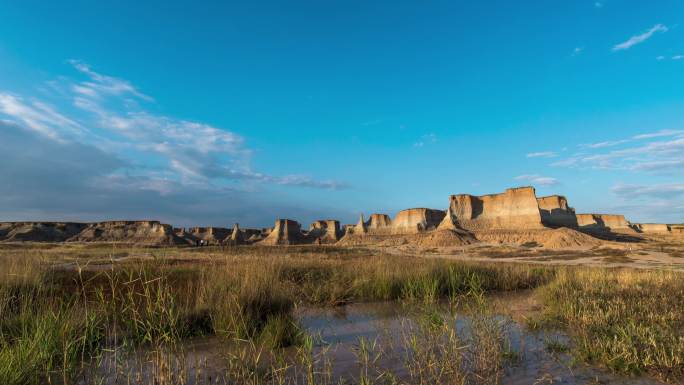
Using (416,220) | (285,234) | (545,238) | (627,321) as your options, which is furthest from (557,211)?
(627,321)

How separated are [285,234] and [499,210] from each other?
54.9 m

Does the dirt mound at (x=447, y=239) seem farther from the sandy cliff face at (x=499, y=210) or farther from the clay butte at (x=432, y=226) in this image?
the sandy cliff face at (x=499, y=210)

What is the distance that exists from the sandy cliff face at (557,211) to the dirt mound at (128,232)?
84679 millimetres

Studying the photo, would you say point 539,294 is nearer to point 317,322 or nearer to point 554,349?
point 554,349

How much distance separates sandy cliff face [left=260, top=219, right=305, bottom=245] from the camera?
93812 mm

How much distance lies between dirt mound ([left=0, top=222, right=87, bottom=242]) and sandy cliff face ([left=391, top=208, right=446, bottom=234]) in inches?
3309

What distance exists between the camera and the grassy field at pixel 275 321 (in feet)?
10.9

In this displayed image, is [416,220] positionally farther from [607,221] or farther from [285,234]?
[607,221]

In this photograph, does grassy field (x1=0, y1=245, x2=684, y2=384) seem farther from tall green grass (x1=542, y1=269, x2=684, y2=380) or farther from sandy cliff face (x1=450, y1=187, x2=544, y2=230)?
sandy cliff face (x1=450, y1=187, x2=544, y2=230)

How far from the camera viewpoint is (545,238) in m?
50.1

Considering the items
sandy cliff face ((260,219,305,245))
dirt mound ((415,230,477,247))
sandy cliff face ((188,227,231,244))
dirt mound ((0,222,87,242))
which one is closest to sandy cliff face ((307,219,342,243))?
sandy cliff face ((260,219,305,245))

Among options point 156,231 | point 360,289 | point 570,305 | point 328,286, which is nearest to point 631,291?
point 570,305

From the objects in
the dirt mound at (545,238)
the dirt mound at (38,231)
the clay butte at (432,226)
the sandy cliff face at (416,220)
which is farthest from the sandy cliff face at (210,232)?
the dirt mound at (545,238)

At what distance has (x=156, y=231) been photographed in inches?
3516
